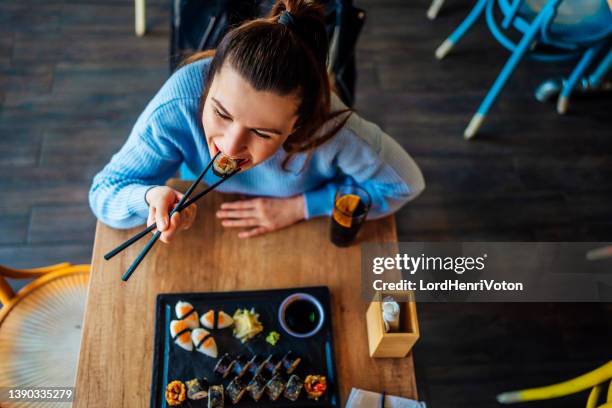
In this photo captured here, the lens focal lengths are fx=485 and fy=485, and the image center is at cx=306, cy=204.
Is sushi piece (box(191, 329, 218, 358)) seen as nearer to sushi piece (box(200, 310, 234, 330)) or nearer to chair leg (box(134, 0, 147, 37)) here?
sushi piece (box(200, 310, 234, 330))

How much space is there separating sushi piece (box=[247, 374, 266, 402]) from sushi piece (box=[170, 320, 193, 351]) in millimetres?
147

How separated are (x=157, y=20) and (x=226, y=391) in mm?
2127

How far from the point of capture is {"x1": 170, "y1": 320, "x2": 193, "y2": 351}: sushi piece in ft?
3.31

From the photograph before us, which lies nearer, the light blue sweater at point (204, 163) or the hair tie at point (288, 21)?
the hair tie at point (288, 21)

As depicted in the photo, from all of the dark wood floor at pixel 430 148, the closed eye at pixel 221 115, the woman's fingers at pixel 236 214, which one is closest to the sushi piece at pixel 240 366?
A: the woman's fingers at pixel 236 214

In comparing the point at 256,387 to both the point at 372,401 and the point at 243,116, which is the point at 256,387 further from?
the point at 243,116

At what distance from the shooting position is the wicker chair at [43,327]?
1.23m

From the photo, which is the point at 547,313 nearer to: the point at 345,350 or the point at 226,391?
the point at 345,350

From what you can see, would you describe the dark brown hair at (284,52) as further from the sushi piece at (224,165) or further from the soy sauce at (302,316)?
the soy sauce at (302,316)

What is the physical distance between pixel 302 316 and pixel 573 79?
78.9 inches

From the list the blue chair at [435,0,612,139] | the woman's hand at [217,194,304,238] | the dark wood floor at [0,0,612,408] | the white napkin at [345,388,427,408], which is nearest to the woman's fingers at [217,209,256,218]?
the woman's hand at [217,194,304,238]

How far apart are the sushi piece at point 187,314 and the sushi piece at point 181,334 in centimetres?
1

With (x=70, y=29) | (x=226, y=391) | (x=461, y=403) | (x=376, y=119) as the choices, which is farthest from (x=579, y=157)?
(x=70, y=29)

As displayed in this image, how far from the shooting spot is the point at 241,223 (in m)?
1.18
